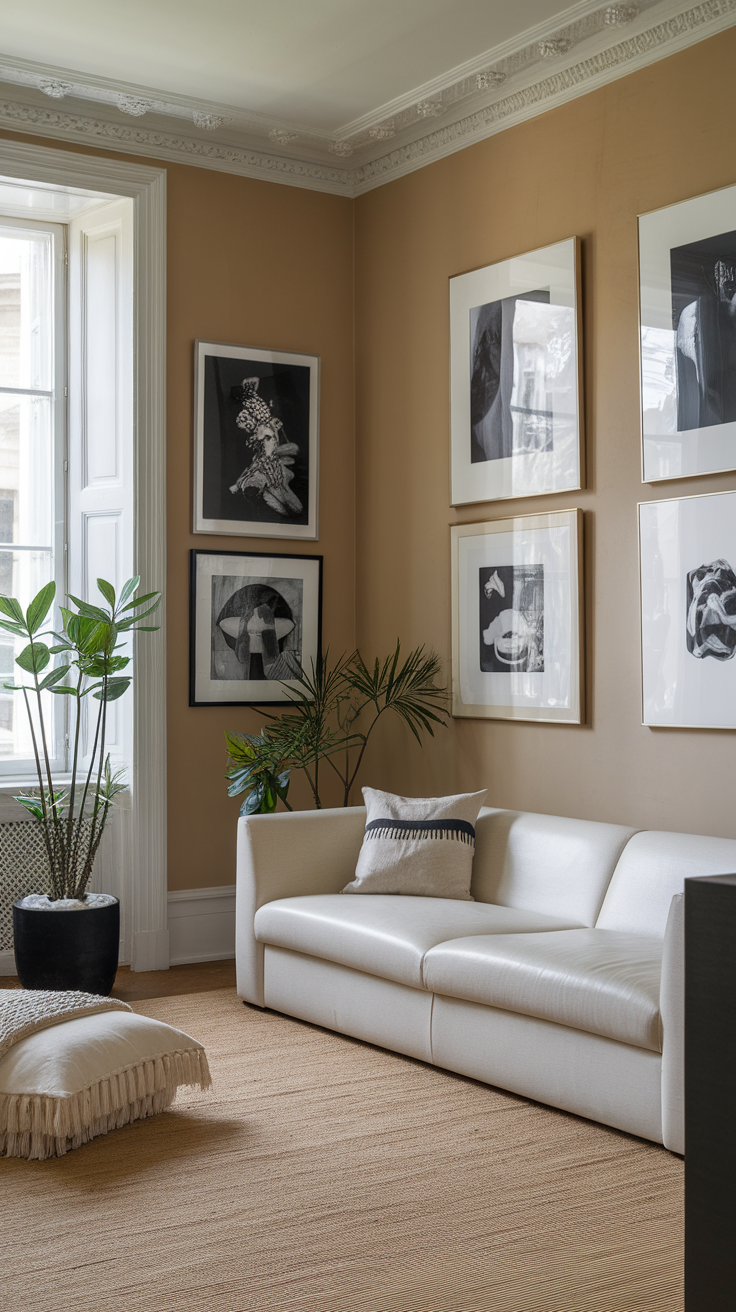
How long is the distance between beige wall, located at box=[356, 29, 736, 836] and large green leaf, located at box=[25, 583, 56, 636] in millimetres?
1620

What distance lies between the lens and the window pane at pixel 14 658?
17.4ft

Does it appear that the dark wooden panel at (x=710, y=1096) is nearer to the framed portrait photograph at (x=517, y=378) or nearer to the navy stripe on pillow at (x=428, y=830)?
the navy stripe on pillow at (x=428, y=830)

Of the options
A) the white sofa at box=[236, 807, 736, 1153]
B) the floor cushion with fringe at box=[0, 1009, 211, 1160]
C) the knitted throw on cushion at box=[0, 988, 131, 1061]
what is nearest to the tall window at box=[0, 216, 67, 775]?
the white sofa at box=[236, 807, 736, 1153]

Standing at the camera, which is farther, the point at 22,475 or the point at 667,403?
the point at 22,475

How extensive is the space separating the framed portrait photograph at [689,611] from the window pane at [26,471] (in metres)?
2.67

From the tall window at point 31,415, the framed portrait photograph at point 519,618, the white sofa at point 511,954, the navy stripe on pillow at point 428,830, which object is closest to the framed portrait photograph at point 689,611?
the framed portrait photograph at point 519,618

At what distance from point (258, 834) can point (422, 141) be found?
312 centimetres

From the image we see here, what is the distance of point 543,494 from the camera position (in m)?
4.78

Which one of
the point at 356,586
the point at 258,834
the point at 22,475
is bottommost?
the point at 258,834

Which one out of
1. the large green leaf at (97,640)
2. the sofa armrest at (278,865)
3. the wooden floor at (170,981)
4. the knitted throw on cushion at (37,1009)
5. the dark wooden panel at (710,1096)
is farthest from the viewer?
the wooden floor at (170,981)

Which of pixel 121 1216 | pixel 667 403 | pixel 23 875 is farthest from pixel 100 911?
A: pixel 667 403

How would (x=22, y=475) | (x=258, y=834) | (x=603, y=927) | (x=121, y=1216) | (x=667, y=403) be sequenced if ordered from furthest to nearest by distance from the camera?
1. (x=22, y=475)
2. (x=258, y=834)
3. (x=667, y=403)
4. (x=603, y=927)
5. (x=121, y=1216)

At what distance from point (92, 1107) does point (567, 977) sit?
1260 mm

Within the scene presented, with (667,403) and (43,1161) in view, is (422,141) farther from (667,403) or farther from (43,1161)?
(43,1161)
